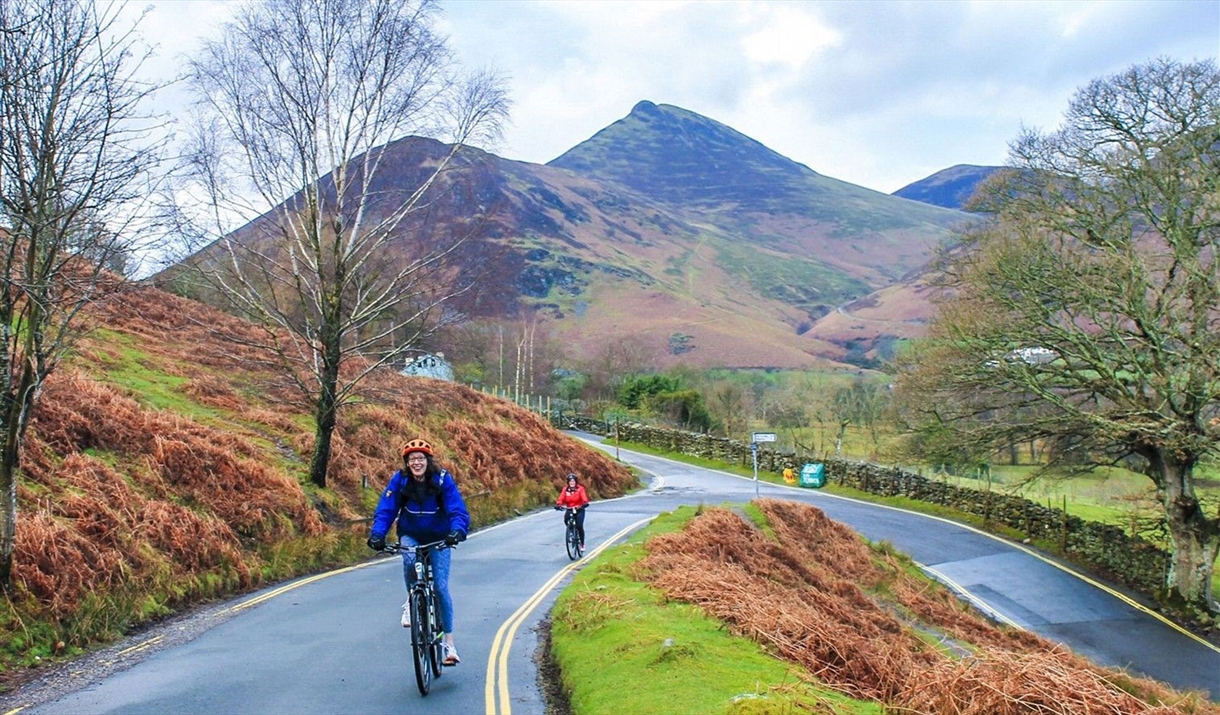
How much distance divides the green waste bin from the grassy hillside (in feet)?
73.0

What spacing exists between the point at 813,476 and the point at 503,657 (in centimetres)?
3999

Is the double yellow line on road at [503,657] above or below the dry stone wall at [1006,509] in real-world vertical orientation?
above

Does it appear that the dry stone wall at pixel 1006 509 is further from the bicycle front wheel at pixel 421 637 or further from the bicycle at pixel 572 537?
the bicycle front wheel at pixel 421 637

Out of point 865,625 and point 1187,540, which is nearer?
point 865,625

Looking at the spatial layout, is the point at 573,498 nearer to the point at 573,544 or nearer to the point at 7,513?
the point at 573,544

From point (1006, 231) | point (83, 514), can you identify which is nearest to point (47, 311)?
point (83, 514)

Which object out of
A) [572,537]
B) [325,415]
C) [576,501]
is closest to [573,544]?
[572,537]

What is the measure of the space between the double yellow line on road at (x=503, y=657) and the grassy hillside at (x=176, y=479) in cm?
449

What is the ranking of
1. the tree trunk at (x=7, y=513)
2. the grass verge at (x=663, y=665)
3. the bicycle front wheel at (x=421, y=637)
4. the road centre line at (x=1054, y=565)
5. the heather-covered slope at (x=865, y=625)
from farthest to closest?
the road centre line at (x=1054, y=565) < the tree trunk at (x=7, y=513) < the bicycle front wheel at (x=421, y=637) < the grass verge at (x=663, y=665) < the heather-covered slope at (x=865, y=625)

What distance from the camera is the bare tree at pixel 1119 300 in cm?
2414

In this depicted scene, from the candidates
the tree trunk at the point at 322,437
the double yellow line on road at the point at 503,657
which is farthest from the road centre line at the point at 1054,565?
the tree trunk at the point at 322,437

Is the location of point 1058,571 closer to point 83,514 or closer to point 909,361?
point 909,361

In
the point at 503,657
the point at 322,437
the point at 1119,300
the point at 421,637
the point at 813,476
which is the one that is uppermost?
the point at 1119,300

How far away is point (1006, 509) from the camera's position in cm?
3572
